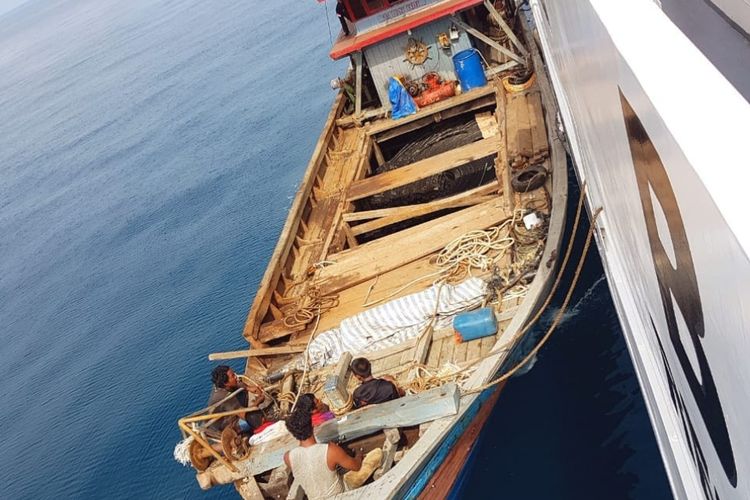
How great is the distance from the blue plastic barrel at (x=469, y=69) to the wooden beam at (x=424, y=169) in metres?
2.37

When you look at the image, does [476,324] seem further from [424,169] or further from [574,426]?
[424,169]

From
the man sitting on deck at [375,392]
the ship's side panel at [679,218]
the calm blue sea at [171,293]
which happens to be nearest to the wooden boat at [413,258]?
the man sitting on deck at [375,392]

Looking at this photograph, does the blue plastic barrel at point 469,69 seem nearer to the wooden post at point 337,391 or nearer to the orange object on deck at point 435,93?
the orange object on deck at point 435,93

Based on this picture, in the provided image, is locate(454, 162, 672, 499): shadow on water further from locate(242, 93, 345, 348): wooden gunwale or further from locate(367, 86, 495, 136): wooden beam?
locate(367, 86, 495, 136): wooden beam

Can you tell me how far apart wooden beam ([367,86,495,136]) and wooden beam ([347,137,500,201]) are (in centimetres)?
191

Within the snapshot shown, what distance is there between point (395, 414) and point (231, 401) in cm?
245

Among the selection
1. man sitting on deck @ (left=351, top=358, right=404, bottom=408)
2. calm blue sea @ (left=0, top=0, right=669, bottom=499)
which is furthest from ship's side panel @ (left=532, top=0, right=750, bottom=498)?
calm blue sea @ (left=0, top=0, right=669, bottom=499)

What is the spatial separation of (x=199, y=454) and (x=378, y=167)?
8258mm

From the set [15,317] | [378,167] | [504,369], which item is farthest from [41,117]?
[504,369]

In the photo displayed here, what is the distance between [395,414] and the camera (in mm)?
6648

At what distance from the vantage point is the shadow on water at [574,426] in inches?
301

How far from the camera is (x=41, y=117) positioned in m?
46.1

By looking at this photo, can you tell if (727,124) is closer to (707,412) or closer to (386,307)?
(707,412)

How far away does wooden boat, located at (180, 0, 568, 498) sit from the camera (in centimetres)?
681
